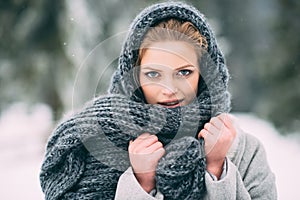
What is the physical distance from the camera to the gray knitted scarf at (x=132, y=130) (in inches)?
43.2

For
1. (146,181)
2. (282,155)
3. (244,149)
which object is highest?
(282,155)

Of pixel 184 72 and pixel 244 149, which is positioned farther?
pixel 244 149

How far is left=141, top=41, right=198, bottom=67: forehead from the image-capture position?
1.09m

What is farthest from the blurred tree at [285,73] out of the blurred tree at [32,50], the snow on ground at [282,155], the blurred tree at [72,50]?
the blurred tree at [32,50]

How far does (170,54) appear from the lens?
1086mm

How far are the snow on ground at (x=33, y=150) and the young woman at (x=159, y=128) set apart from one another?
1904 millimetres

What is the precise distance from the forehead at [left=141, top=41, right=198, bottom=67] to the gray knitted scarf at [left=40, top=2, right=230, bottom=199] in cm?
3

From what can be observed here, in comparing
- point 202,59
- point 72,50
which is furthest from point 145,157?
point 72,50

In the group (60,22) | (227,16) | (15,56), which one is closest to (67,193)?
(60,22)

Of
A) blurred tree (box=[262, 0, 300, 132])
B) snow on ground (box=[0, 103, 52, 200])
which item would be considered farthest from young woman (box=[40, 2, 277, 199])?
blurred tree (box=[262, 0, 300, 132])

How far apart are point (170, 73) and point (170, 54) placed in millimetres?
37

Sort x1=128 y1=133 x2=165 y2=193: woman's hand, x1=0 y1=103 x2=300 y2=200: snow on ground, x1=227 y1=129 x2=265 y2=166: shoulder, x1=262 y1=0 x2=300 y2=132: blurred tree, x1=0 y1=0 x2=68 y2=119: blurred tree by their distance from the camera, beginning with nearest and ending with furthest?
x1=128 y1=133 x2=165 y2=193: woman's hand → x1=227 y1=129 x2=265 y2=166: shoulder → x1=0 y1=103 x2=300 y2=200: snow on ground → x1=0 y1=0 x2=68 y2=119: blurred tree → x1=262 y1=0 x2=300 y2=132: blurred tree

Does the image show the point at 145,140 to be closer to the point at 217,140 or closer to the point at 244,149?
the point at 217,140

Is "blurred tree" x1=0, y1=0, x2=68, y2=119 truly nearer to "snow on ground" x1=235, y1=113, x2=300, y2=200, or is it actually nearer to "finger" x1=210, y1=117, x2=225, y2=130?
"snow on ground" x1=235, y1=113, x2=300, y2=200
